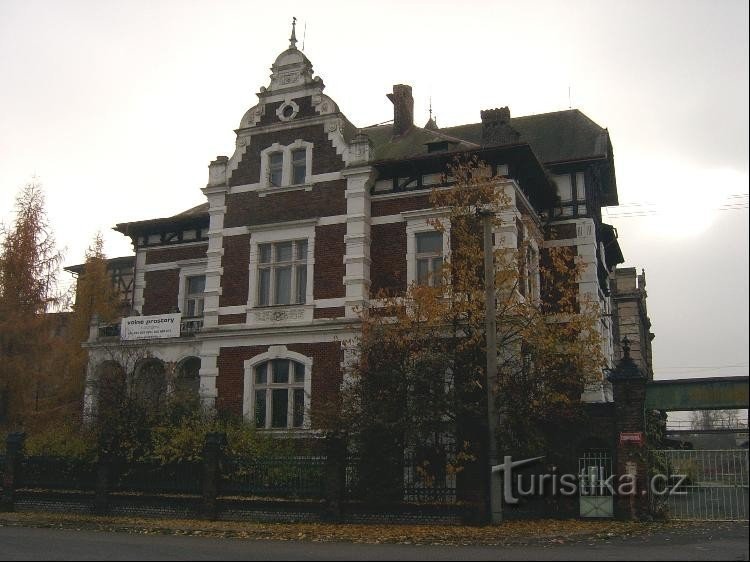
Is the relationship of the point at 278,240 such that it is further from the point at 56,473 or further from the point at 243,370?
the point at 56,473

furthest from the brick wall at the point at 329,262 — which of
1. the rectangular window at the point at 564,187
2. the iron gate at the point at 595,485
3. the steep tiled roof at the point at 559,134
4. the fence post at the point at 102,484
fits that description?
the iron gate at the point at 595,485

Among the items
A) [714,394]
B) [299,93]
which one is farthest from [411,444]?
[299,93]

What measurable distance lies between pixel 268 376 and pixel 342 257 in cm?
435

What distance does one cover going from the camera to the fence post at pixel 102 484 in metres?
22.1

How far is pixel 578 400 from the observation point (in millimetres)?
20531

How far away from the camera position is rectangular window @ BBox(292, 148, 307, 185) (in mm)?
27438

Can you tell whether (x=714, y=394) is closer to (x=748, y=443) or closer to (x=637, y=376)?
(x=637, y=376)

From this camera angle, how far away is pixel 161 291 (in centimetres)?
3234

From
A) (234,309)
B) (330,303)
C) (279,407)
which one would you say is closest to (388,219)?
(330,303)

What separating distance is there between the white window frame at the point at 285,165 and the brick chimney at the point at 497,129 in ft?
18.5

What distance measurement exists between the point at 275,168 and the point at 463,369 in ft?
37.4

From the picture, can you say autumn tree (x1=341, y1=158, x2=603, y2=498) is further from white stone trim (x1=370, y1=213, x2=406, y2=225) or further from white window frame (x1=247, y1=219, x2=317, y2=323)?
white window frame (x1=247, y1=219, x2=317, y2=323)

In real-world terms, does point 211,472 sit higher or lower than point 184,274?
lower

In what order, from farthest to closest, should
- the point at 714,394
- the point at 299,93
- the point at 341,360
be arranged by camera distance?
the point at 299,93, the point at 341,360, the point at 714,394
